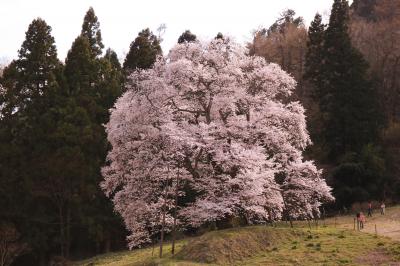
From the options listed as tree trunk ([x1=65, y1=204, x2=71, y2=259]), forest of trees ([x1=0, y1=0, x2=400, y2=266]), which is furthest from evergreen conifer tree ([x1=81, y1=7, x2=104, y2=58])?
tree trunk ([x1=65, y1=204, x2=71, y2=259])

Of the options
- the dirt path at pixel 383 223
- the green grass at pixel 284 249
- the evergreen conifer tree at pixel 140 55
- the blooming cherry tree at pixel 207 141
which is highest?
the evergreen conifer tree at pixel 140 55

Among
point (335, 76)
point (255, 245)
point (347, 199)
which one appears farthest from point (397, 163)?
point (255, 245)

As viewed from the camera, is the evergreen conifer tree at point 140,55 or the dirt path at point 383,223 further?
the evergreen conifer tree at point 140,55

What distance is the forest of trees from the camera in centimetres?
3750

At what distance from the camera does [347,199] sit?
131ft

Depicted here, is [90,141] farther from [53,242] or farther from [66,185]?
[53,242]

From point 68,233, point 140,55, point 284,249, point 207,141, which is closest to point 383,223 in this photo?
point 284,249

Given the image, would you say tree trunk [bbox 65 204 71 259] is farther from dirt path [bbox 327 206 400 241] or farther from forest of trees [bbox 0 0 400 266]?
dirt path [bbox 327 206 400 241]

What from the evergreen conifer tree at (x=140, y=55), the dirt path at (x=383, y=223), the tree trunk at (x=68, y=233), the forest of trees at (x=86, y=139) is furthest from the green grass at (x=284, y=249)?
the evergreen conifer tree at (x=140, y=55)

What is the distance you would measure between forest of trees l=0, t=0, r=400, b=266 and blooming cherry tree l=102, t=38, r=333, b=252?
922cm

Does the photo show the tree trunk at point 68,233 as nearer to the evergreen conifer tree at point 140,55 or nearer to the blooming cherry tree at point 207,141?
the blooming cherry tree at point 207,141

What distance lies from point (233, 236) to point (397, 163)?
24.9 metres

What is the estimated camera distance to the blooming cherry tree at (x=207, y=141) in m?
22.6

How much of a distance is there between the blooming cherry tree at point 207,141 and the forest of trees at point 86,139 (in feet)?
30.2
